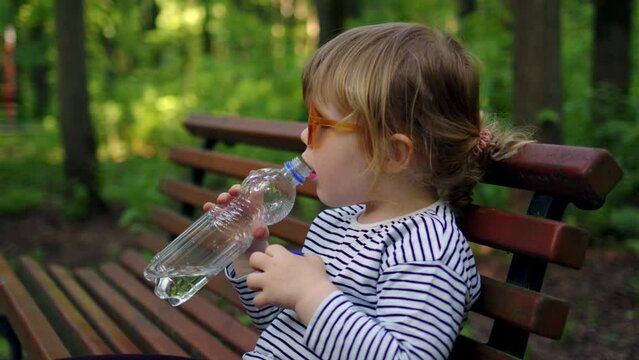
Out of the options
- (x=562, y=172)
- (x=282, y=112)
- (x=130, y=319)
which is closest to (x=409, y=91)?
(x=562, y=172)

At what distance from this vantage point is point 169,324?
3135 millimetres

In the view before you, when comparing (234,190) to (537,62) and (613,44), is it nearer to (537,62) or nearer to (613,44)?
(537,62)

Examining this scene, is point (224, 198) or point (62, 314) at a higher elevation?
point (224, 198)

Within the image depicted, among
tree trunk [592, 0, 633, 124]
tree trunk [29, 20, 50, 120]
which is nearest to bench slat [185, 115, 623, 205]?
tree trunk [592, 0, 633, 124]

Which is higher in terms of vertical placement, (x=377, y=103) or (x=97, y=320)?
(x=377, y=103)

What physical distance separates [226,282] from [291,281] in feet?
4.77

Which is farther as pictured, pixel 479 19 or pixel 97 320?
pixel 479 19

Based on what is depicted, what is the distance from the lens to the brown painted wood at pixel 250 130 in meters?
3.12

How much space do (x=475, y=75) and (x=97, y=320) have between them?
1.97m

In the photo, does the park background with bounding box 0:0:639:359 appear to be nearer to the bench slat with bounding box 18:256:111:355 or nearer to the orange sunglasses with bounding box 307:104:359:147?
the orange sunglasses with bounding box 307:104:359:147

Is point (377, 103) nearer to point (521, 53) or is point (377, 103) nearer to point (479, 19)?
point (521, 53)

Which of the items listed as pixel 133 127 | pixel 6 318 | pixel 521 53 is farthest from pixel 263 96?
pixel 6 318

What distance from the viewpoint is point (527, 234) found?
192cm

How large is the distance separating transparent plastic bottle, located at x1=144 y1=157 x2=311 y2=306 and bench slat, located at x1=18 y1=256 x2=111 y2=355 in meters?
0.40
